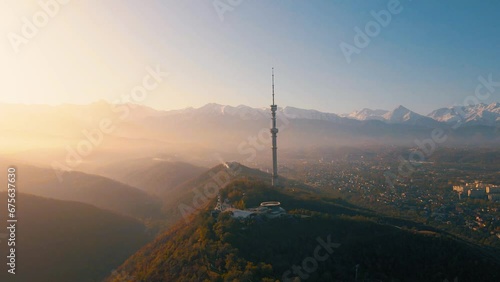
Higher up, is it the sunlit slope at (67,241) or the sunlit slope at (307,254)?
the sunlit slope at (307,254)

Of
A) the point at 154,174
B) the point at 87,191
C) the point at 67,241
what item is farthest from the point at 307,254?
the point at 154,174

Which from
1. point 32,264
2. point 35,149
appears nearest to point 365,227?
point 32,264

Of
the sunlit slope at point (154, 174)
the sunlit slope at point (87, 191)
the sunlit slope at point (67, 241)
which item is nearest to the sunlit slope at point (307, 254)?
the sunlit slope at point (67, 241)

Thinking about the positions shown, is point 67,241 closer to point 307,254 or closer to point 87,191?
point 307,254

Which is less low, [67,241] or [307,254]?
[307,254]

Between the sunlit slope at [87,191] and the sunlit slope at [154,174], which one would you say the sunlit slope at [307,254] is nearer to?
the sunlit slope at [87,191]

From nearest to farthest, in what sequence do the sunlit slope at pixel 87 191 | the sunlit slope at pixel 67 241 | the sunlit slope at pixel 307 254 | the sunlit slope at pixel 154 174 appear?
the sunlit slope at pixel 307 254
the sunlit slope at pixel 67 241
the sunlit slope at pixel 87 191
the sunlit slope at pixel 154 174

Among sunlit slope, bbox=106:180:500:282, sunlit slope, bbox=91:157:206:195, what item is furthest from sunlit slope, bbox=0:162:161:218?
sunlit slope, bbox=106:180:500:282

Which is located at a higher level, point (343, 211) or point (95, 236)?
point (343, 211)

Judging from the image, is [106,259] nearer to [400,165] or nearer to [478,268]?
[478,268]

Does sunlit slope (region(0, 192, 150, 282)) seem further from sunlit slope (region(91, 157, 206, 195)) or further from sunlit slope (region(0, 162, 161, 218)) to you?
sunlit slope (region(91, 157, 206, 195))

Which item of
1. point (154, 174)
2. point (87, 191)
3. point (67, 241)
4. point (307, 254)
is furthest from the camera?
point (154, 174)
